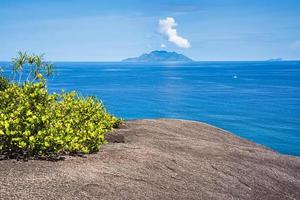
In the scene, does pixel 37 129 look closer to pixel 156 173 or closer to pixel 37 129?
pixel 37 129

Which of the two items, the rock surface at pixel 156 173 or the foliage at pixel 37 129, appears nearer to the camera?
the rock surface at pixel 156 173

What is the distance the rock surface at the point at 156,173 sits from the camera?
961 centimetres

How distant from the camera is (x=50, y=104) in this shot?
43.5ft

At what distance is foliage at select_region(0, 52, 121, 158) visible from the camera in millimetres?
11086

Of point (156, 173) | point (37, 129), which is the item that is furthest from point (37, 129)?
point (156, 173)

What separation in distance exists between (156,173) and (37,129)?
3.68 m

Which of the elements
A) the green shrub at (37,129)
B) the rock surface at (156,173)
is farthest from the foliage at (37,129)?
the rock surface at (156,173)

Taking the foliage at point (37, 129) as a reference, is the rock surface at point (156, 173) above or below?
below

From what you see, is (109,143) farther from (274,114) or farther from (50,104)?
(274,114)

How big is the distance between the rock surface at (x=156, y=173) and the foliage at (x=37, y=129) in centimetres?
50

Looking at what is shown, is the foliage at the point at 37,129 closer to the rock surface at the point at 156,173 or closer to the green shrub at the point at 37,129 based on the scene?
the green shrub at the point at 37,129

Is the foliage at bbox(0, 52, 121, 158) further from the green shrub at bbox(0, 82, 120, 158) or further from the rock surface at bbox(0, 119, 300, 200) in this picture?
the rock surface at bbox(0, 119, 300, 200)

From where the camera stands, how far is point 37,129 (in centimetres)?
1141

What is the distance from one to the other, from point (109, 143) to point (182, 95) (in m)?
98.7
